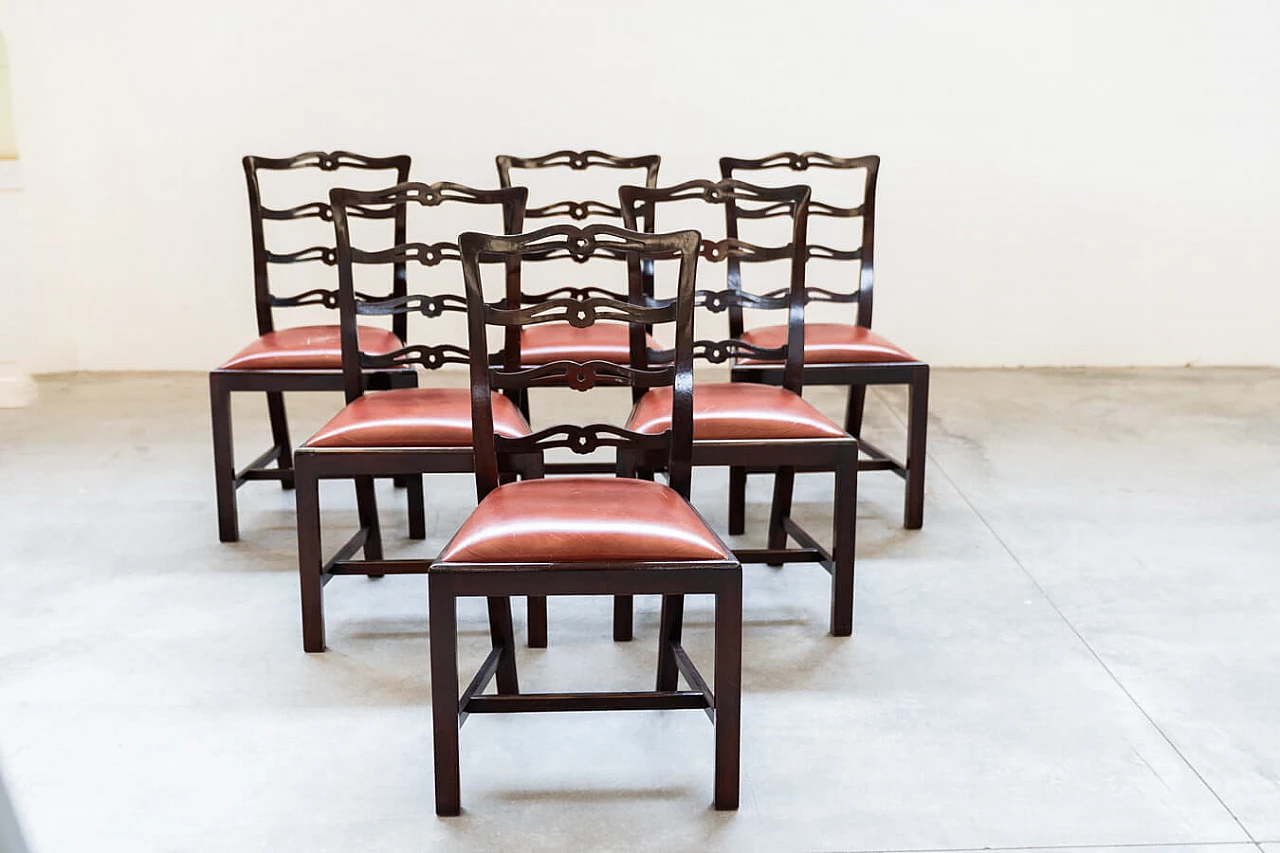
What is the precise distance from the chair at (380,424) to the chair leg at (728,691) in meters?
0.89

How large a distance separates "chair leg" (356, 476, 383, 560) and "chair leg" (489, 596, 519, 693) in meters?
0.94

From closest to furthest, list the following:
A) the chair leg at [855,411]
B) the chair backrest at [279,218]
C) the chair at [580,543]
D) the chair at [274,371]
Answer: the chair at [580,543], the chair at [274,371], the chair backrest at [279,218], the chair leg at [855,411]

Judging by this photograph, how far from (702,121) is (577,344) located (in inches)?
91.0

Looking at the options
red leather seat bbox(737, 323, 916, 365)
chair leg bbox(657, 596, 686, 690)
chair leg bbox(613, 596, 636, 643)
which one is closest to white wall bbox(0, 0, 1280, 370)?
red leather seat bbox(737, 323, 916, 365)

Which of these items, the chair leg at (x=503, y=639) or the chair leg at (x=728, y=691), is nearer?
the chair leg at (x=728, y=691)

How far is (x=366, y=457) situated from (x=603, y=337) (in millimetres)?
1113

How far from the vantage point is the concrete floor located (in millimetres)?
2457

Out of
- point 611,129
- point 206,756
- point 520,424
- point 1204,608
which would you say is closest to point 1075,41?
point 611,129

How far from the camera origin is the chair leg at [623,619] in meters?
3.21

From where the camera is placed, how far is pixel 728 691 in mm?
2467

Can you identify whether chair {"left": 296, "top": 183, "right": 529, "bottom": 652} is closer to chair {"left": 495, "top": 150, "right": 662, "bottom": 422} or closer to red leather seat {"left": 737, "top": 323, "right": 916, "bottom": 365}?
chair {"left": 495, "top": 150, "right": 662, "bottom": 422}

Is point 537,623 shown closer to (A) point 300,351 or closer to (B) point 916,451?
(A) point 300,351

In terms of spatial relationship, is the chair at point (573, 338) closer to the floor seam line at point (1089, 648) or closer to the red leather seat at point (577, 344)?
the red leather seat at point (577, 344)

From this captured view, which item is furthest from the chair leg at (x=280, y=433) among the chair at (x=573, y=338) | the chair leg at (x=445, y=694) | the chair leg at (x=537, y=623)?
the chair leg at (x=445, y=694)
